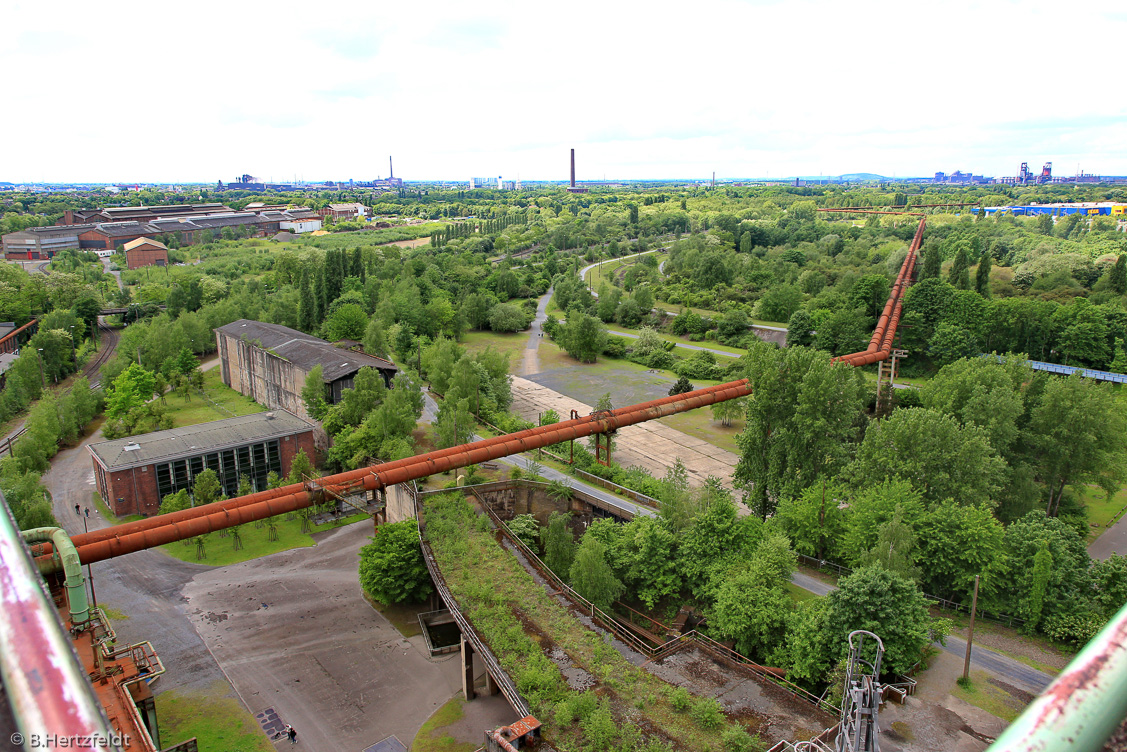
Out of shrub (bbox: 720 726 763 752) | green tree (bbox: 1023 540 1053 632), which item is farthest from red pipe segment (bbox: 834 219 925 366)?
shrub (bbox: 720 726 763 752)

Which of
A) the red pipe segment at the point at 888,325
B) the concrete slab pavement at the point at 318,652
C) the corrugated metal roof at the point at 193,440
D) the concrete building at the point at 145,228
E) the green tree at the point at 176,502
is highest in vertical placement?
the concrete building at the point at 145,228

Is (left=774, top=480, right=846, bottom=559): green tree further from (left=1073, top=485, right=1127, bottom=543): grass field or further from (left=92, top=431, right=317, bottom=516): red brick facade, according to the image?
(left=92, top=431, right=317, bottom=516): red brick facade

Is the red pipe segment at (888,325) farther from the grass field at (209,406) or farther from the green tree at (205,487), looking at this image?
the grass field at (209,406)

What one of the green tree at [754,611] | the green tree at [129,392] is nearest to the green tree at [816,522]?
the green tree at [754,611]

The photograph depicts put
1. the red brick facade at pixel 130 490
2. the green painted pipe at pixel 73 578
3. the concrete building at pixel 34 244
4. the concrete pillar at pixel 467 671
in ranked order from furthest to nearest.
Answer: the concrete building at pixel 34 244 → the red brick facade at pixel 130 490 → the concrete pillar at pixel 467 671 → the green painted pipe at pixel 73 578

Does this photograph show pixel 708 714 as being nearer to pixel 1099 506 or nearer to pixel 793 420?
pixel 793 420

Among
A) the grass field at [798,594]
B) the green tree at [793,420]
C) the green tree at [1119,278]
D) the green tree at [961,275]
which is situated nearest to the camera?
the grass field at [798,594]

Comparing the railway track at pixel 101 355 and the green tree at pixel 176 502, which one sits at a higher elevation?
the railway track at pixel 101 355
